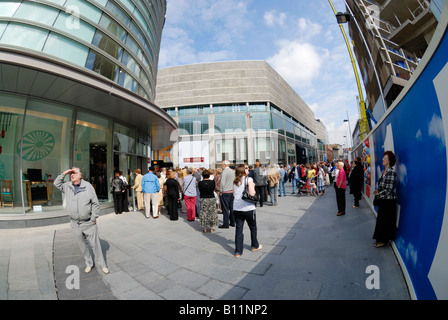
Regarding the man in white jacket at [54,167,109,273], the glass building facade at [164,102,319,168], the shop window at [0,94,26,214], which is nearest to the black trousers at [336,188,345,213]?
the man in white jacket at [54,167,109,273]

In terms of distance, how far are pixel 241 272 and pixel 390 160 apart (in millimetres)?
3378

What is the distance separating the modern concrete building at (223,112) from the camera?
3759 centimetres

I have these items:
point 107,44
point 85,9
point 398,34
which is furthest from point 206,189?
point 398,34

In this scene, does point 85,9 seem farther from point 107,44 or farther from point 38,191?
point 38,191

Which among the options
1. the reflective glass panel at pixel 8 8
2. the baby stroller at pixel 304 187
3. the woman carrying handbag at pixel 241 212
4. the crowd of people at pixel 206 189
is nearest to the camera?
the woman carrying handbag at pixel 241 212

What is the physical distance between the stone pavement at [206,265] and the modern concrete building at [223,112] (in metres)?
31.7

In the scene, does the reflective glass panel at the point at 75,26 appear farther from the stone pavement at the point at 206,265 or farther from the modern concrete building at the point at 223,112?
the modern concrete building at the point at 223,112

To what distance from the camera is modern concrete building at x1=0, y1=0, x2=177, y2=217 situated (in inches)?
238

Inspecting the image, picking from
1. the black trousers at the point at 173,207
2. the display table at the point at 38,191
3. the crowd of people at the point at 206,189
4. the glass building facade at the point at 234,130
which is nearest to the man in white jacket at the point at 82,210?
the crowd of people at the point at 206,189

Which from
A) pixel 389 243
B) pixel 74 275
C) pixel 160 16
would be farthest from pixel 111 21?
pixel 389 243

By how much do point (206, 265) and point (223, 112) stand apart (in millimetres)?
36758

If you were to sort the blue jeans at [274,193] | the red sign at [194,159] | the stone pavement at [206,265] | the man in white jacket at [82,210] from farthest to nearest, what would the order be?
the red sign at [194,159] → the blue jeans at [274,193] → the man in white jacket at [82,210] → the stone pavement at [206,265]

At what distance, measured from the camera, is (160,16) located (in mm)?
16906

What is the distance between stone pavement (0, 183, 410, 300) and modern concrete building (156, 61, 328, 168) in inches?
1247
